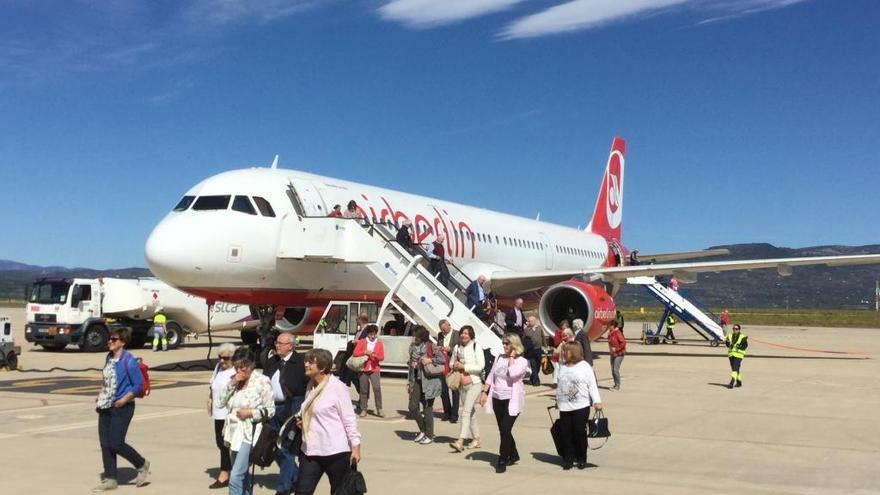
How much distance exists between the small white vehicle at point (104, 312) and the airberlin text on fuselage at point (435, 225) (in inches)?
313

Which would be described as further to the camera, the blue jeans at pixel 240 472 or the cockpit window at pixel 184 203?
the cockpit window at pixel 184 203

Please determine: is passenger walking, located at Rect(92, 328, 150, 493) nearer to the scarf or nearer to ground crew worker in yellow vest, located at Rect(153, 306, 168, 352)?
the scarf

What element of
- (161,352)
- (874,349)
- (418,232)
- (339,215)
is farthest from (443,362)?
(874,349)

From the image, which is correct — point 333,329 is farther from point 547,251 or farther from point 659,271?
point 547,251

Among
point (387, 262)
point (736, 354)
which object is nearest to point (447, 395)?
point (387, 262)

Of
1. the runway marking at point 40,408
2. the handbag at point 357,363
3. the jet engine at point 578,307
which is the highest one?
the jet engine at point 578,307

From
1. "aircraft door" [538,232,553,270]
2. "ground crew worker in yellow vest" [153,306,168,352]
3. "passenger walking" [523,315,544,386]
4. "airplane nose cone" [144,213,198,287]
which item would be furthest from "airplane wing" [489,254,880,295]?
"ground crew worker in yellow vest" [153,306,168,352]

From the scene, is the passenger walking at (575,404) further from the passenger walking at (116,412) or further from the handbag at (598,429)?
the passenger walking at (116,412)

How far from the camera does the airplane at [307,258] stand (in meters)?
16.4

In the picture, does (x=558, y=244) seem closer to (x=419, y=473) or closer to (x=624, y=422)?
(x=624, y=422)

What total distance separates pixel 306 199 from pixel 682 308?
20.8 metres

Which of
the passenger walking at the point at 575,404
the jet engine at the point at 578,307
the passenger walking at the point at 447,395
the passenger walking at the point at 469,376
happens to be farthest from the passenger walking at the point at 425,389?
the jet engine at the point at 578,307

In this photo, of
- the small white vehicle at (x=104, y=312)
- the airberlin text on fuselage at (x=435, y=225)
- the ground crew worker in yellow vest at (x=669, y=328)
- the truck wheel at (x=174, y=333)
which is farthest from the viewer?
the ground crew worker in yellow vest at (x=669, y=328)

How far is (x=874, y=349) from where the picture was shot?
31.8 m
